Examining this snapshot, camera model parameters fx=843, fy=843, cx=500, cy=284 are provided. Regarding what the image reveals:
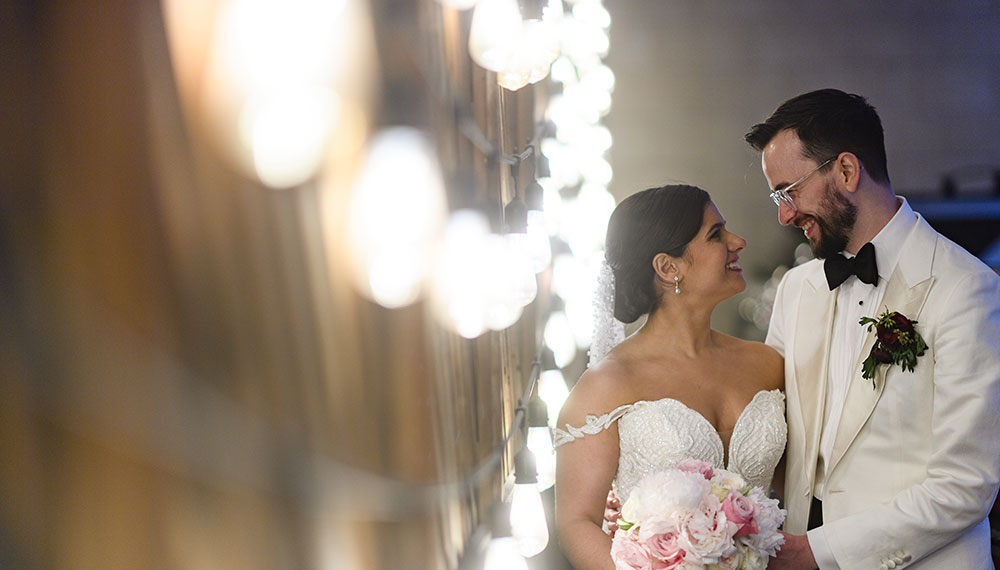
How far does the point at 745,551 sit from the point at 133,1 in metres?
1.52

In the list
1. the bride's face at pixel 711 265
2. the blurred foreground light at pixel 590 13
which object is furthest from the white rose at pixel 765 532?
the blurred foreground light at pixel 590 13

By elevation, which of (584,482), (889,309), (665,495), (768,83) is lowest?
(584,482)

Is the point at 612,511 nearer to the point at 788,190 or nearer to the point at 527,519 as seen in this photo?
the point at 527,519

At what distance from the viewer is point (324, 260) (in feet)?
2.31

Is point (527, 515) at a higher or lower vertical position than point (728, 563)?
higher

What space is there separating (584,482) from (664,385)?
0.35 m

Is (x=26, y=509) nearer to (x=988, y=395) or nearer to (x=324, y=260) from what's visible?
(x=324, y=260)

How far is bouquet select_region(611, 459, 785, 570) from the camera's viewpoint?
1575mm

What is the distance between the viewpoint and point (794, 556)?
6.85 feet

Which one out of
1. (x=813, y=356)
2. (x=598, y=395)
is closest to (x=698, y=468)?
(x=598, y=395)

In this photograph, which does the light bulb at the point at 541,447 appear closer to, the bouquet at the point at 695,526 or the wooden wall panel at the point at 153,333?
the bouquet at the point at 695,526

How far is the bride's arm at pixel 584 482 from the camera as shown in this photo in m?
2.05

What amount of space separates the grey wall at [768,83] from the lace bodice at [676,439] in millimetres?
4479

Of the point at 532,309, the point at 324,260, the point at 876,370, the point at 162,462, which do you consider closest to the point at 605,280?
the point at 532,309
